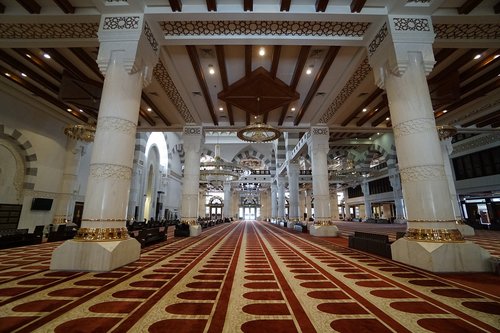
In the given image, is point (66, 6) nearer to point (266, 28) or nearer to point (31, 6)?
point (31, 6)

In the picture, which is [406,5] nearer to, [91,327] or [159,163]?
[91,327]

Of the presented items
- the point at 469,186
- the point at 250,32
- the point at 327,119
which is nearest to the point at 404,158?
the point at 250,32

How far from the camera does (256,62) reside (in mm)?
4770

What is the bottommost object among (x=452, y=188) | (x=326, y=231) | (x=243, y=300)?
(x=243, y=300)

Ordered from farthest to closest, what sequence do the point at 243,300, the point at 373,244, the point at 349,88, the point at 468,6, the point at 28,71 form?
the point at 349,88
the point at 28,71
the point at 373,244
the point at 468,6
the point at 243,300

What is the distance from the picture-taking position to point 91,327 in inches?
45.9

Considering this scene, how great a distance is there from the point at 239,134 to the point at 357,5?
409cm

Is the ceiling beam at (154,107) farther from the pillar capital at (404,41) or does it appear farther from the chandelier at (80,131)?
the pillar capital at (404,41)

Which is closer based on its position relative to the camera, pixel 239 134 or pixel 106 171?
pixel 106 171

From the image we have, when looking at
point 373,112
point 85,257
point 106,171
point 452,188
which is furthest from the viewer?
point 452,188

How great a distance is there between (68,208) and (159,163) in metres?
6.11

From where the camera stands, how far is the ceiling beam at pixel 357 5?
311 cm

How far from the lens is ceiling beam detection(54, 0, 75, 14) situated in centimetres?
313

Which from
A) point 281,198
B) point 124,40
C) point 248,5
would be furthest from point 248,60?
point 281,198
